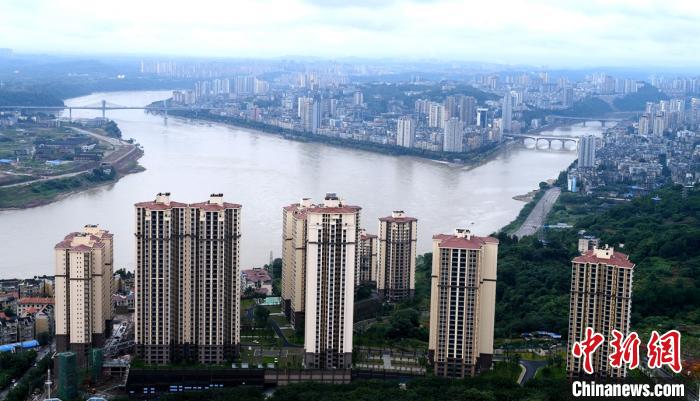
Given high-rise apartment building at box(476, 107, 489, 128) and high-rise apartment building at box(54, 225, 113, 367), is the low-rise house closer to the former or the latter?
high-rise apartment building at box(54, 225, 113, 367)

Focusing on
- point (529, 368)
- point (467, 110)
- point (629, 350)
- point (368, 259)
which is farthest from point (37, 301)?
point (467, 110)

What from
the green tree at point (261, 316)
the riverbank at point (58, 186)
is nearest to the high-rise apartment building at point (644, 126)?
the riverbank at point (58, 186)

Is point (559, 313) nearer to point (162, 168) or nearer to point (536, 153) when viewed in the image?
point (162, 168)

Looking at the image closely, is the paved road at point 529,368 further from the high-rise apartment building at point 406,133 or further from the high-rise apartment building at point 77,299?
the high-rise apartment building at point 406,133

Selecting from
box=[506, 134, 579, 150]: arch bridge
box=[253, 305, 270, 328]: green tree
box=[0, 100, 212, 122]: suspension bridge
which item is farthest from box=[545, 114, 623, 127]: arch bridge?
box=[253, 305, 270, 328]: green tree

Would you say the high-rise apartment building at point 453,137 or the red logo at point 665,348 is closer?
the red logo at point 665,348
